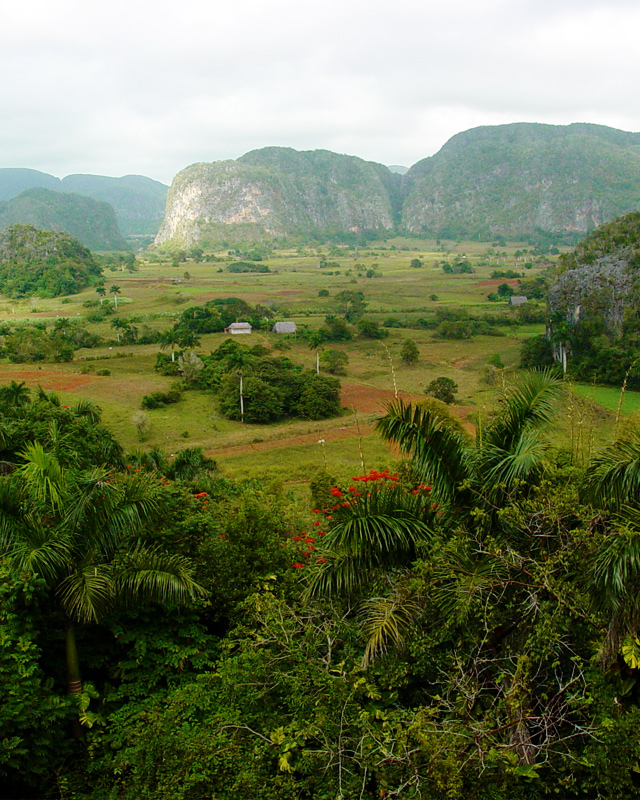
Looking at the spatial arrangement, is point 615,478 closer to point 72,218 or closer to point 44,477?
point 44,477

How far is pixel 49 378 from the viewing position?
3806 centimetres

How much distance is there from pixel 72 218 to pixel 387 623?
204 m

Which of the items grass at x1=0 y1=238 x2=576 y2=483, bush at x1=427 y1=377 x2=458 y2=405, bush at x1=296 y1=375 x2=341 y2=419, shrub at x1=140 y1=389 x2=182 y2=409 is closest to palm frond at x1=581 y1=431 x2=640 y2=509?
grass at x1=0 y1=238 x2=576 y2=483

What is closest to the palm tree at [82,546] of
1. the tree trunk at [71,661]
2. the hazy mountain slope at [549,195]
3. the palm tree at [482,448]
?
the tree trunk at [71,661]

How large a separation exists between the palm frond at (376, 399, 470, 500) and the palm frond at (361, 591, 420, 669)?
1081 millimetres

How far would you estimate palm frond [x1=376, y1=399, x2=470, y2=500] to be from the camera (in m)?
6.12

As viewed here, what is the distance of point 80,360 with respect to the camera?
44031 mm

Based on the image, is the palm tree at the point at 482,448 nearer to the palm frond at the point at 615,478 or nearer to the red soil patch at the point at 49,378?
the palm frond at the point at 615,478

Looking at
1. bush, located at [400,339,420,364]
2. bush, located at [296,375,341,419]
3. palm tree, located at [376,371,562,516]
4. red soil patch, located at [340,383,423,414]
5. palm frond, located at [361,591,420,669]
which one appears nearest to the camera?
palm frond, located at [361,591,420,669]

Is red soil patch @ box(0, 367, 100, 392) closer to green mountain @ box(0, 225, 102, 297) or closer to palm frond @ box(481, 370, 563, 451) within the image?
palm frond @ box(481, 370, 563, 451)

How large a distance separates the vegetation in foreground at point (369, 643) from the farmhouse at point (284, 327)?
4616 centimetres

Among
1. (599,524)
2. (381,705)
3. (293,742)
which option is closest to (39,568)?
(293,742)

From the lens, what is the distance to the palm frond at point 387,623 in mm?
5367

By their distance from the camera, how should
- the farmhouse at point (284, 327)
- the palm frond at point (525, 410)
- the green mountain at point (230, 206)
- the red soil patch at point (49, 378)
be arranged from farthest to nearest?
the green mountain at point (230, 206) < the farmhouse at point (284, 327) < the red soil patch at point (49, 378) < the palm frond at point (525, 410)
